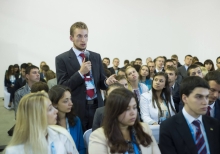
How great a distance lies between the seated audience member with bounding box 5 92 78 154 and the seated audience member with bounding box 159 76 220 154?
29.8 inches

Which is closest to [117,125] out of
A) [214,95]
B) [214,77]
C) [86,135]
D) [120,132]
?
[120,132]

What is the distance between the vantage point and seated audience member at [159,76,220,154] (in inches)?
69.8

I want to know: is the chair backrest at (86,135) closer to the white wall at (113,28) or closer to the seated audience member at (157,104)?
the seated audience member at (157,104)

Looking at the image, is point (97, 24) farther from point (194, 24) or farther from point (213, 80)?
point (213, 80)

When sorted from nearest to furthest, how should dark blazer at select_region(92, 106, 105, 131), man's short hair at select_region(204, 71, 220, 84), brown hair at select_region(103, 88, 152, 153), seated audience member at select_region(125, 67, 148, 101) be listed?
brown hair at select_region(103, 88, 152, 153)
dark blazer at select_region(92, 106, 105, 131)
man's short hair at select_region(204, 71, 220, 84)
seated audience member at select_region(125, 67, 148, 101)

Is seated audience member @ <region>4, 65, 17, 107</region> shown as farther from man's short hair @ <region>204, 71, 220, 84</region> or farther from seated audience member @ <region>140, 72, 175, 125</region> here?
man's short hair @ <region>204, 71, 220, 84</region>

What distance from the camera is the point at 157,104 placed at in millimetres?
3115

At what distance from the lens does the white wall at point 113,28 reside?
9.92 m

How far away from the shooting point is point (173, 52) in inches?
420

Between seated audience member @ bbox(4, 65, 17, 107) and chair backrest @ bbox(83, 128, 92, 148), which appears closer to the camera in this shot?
chair backrest @ bbox(83, 128, 92, 148)

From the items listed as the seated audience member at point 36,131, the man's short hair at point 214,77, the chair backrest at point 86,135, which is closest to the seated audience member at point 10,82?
the chair backrest at point 86,135

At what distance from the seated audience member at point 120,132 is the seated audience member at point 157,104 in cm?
133

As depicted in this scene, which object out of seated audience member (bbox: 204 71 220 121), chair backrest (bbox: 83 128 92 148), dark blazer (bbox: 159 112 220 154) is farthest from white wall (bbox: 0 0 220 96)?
dark blazer (bbox: 159 112 220 154)

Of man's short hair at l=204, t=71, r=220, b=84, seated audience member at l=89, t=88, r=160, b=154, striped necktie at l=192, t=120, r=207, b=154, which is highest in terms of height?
man's short hair at l=204, t=71, r=220, b=84
